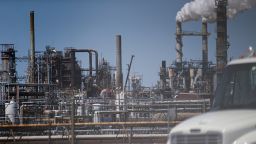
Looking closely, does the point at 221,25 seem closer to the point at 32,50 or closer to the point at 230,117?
the point at 32,50

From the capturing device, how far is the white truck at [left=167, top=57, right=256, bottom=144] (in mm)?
7062

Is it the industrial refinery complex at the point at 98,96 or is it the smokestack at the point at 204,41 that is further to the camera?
the smokestack at the point at 204,41

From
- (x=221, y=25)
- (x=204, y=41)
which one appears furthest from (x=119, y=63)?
(x=204, y=41)

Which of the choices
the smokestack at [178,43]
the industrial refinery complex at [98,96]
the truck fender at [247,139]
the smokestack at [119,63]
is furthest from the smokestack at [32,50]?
the truck fender at [247,139]

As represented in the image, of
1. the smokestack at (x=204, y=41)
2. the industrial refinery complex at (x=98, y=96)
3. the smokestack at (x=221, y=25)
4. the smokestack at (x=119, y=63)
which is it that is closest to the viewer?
the industrial refinery complex at (x=98, y=96)

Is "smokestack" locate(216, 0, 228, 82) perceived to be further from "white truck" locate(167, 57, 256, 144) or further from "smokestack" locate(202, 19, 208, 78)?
"white truck" locate(167, 57, 256, 144)

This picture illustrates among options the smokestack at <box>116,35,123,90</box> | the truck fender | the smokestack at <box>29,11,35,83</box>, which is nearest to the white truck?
the truck fender

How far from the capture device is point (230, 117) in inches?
292

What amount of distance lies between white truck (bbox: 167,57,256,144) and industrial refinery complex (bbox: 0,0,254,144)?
1.34 feet

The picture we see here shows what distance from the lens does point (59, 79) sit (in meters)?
59.2

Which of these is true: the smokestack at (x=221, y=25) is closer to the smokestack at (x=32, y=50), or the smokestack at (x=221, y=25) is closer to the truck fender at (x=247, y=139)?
the smokestack at (x=32, y=50)

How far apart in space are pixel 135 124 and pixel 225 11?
21.0 m

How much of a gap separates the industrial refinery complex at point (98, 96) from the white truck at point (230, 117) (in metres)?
0.41

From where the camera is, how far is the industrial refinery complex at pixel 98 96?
20609 mm
